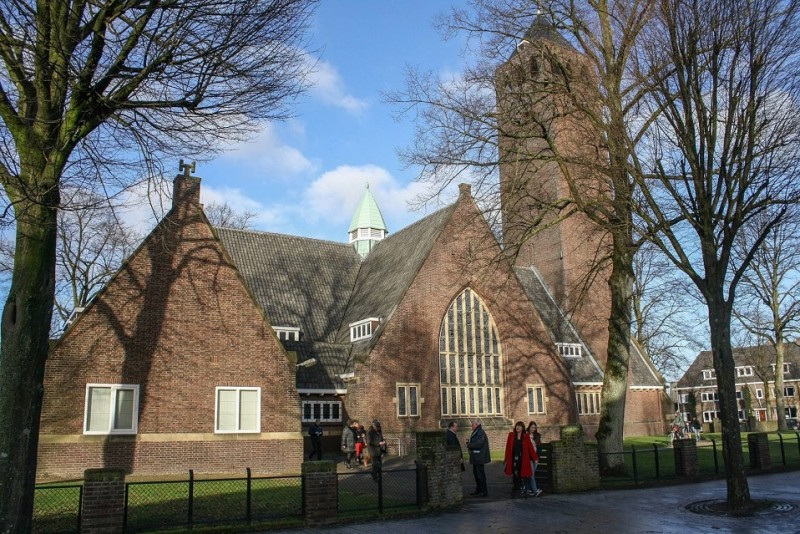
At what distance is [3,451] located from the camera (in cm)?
1012

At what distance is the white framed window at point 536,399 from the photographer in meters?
34.2

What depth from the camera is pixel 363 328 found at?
102 ft

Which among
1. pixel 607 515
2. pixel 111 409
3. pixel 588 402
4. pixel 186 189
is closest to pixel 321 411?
pixel 111 409

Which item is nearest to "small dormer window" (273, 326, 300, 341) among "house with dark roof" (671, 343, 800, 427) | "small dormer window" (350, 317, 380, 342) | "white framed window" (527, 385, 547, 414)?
"small dormer window" (350, 317, 380, 342)

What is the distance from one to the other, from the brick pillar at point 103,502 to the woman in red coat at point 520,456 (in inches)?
357

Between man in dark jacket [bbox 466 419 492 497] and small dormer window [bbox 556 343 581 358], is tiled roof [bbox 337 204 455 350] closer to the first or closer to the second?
small dormer window [bbox 556 343 581 358]

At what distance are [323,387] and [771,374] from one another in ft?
229

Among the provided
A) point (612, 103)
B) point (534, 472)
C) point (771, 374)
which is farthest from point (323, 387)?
point (771, 374)

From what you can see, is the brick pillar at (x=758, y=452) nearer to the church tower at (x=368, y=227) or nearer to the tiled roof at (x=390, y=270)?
the tiled roof at (x=390, y=270)

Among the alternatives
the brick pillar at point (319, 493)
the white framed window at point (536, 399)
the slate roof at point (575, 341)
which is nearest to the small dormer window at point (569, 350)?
the slate roof at point (575, 341)

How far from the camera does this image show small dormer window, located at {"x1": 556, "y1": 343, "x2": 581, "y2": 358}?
39.6 metres

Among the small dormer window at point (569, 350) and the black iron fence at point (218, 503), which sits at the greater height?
the small dormer window at point (569, 350)

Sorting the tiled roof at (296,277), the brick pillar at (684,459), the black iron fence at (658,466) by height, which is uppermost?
the tiled roof at (296,277)

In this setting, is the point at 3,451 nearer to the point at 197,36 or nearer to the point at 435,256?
the point at 197,36
